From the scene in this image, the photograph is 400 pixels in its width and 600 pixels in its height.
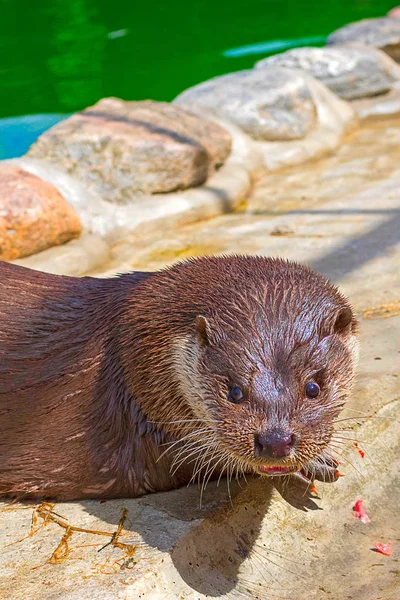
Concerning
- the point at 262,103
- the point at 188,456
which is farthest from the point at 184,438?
the point at 262,103

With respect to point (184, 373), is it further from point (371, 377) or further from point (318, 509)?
point (371, 377)

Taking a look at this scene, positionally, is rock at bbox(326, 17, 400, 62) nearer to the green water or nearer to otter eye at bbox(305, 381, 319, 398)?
the green water

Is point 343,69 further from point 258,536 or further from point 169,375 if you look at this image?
point 258,536

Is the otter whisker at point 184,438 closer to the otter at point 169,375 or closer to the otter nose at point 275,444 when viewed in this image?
the otter at point 169,375

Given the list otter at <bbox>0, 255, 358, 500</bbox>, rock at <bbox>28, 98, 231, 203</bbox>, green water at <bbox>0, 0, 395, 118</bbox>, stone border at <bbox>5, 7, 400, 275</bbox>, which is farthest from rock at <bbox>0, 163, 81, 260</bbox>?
green water at <bbox>0, 0, 395, 118</bbox>

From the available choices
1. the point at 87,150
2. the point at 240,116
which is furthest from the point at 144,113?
the point at 240,116

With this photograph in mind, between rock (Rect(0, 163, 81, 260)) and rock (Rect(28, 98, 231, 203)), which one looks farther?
rock (Rect(28, 98, 231, 203))
